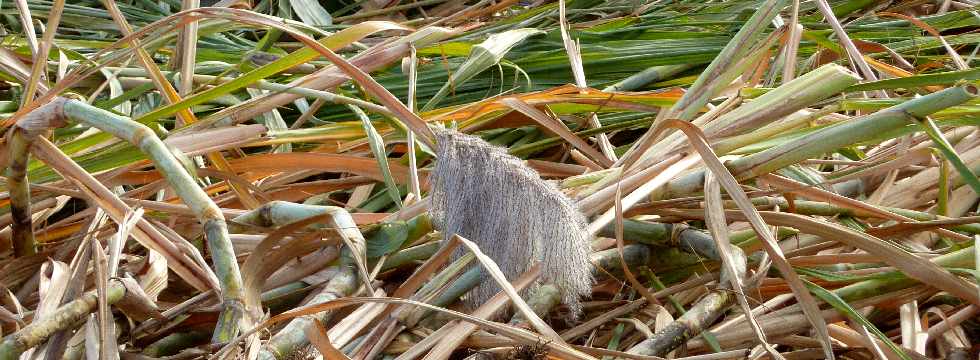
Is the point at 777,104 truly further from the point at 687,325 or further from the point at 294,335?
the point at 294,335

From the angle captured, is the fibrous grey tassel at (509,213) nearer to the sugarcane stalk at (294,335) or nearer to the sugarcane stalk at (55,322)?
the sugarcane stalk at (294,335)

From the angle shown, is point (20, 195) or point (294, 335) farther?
point (20, 195)

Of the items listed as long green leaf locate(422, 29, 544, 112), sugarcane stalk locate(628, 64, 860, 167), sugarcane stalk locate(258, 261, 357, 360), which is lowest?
sugarcane stalk locate(258, 261, 357, 360)

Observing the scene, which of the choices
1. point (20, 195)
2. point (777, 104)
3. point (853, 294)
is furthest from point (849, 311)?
point (20, 195)

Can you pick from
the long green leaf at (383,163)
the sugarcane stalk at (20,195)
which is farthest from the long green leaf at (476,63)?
the sugarcane stalk at (20,195)

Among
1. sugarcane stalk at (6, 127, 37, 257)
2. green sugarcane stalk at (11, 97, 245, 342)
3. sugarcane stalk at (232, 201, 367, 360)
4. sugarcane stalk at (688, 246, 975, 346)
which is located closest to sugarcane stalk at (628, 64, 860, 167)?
sugarcane stalk at (688, 246, 975, 346)

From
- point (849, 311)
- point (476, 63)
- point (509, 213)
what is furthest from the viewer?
point (476, 63)

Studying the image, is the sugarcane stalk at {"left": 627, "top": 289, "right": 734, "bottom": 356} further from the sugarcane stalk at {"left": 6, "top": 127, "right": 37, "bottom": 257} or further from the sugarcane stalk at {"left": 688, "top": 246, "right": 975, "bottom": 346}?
the sugarcane stalk at {"left": 6, "top": 127, "right": 37, "bottom": 257}
